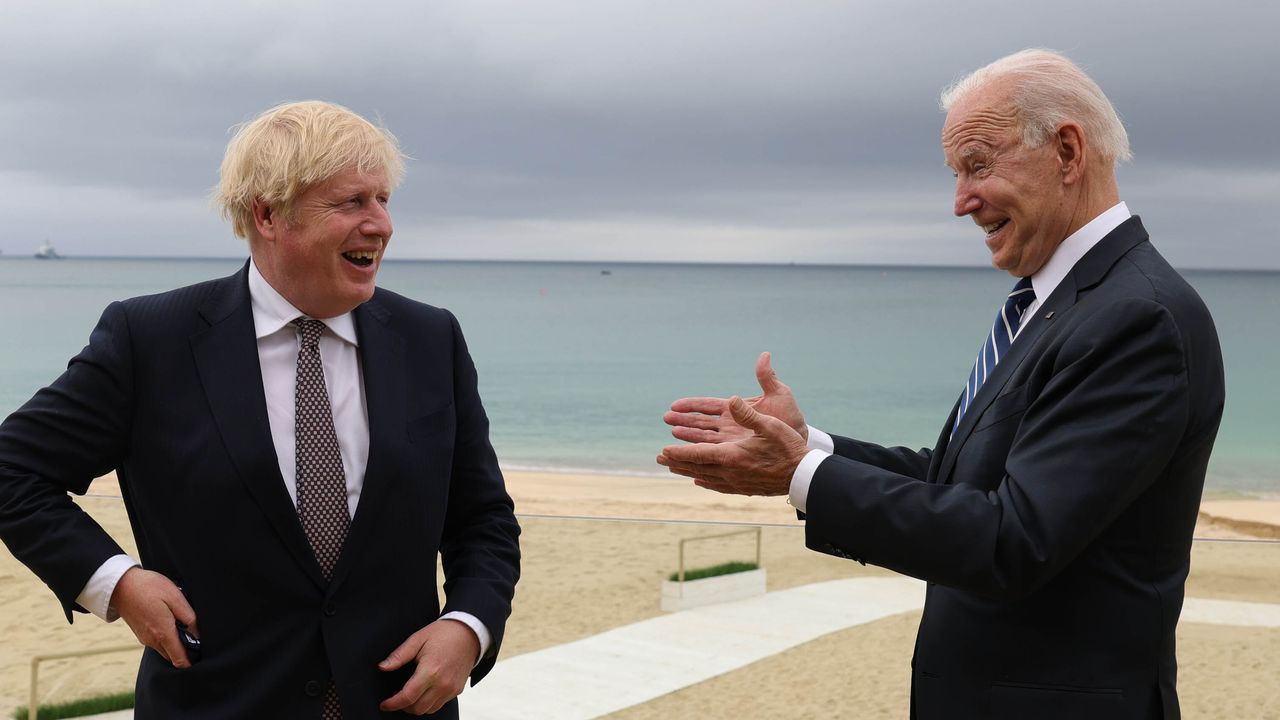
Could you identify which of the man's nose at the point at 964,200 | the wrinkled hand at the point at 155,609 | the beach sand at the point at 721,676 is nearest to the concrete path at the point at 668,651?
the beach sand at the point at 721,676

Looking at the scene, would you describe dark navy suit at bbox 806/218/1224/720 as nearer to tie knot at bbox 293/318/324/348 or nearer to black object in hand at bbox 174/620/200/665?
tie knot at bbox 293/318/324/348

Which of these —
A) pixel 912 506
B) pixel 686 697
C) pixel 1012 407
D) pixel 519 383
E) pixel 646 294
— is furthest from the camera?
pixel 646 294

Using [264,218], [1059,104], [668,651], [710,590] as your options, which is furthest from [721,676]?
[1059,104]

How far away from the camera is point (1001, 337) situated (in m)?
2.52

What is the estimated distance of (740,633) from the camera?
9.04 m

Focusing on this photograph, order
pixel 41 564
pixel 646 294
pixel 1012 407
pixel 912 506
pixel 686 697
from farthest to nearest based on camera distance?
1. pixel 646 294
2. pixel 686 697
3. pixel 41 564
4. pixel 1012 407
5. pixel 912 506

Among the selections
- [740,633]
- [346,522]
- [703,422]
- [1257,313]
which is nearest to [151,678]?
[346,522]

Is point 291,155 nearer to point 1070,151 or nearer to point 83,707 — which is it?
point 1070,151

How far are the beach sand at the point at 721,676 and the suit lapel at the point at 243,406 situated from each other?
4944mm

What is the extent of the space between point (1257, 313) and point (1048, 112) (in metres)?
115

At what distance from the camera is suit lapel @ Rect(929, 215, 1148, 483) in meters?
2.24

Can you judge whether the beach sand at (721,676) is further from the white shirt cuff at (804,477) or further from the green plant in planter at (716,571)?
the white shirt cuff at (804,477)

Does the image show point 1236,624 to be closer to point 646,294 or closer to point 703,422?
point 703,422

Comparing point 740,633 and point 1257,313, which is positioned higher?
point 740,633
